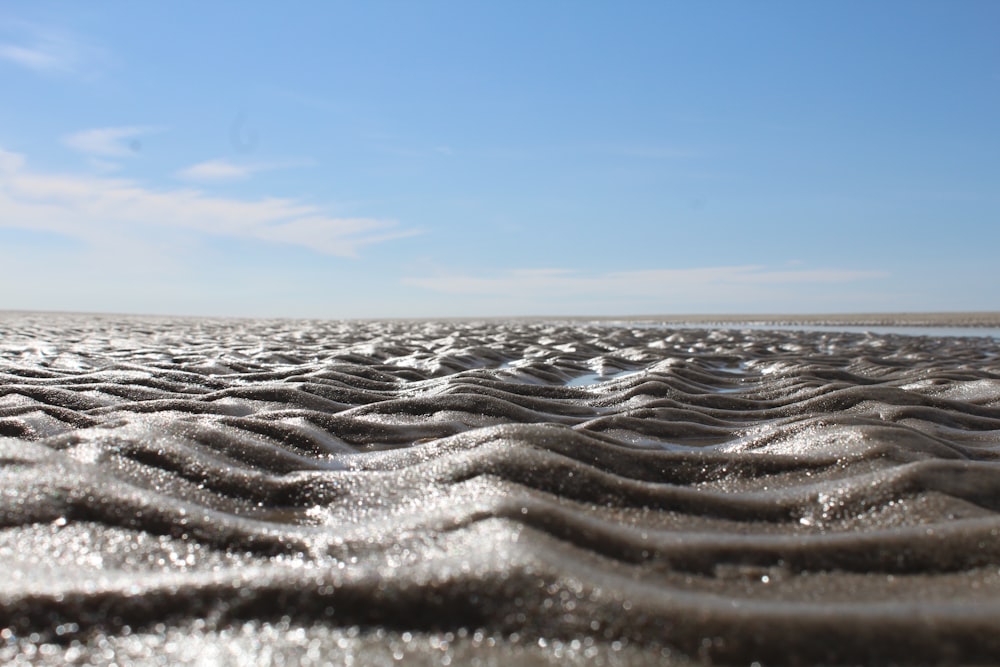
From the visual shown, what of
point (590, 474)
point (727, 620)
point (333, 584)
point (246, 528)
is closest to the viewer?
point (727, 620)

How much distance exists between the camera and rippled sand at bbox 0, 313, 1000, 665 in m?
1.43

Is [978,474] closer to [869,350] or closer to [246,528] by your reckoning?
[246,528]

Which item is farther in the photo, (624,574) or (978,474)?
(978,474)

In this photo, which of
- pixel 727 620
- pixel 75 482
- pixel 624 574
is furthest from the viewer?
pixel 75 482

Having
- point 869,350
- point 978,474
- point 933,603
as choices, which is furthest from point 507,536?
point 869,350

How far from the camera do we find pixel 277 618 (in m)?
1.51

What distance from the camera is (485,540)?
71.4 inches

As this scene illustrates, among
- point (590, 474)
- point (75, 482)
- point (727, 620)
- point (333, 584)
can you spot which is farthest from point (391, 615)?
point (75, 482)

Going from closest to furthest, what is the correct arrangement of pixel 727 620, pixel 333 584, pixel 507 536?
pixel 727 620 → pixel 333 584 → pixel 507 536

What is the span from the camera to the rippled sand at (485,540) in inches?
56.4

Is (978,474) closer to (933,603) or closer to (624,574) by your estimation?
(933,603)

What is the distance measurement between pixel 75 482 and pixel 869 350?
40.9 ft

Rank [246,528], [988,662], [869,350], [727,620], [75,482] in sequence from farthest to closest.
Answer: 1. [869,350]
2. [75,482]
3. [246,528]
4. [727,620]
5. [988,662]

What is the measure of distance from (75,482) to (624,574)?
1627 millimetres
